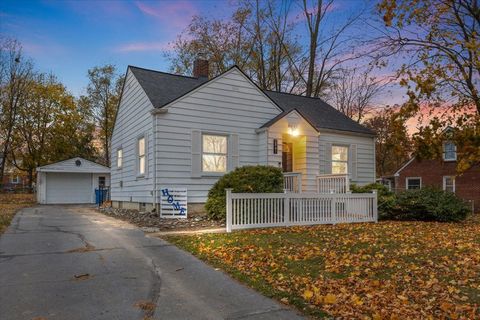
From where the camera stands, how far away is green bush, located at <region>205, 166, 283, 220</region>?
36.0 feet

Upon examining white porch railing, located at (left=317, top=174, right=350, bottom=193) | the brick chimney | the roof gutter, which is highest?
the brick chimney

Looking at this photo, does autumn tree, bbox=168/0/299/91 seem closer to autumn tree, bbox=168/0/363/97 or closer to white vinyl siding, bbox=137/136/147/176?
autumn tree, bbox=168/0/363/97

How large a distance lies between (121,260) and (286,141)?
33.2ft

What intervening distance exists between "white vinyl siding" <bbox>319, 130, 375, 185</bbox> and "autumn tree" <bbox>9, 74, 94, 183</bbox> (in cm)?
3045

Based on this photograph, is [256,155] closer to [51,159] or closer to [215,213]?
[215,213]

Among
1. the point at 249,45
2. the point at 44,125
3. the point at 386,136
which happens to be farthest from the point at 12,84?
→ the point at 386,136

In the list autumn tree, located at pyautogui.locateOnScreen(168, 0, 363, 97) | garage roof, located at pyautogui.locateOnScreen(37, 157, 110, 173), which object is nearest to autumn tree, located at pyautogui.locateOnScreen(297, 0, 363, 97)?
autumn tree, located at pyautogui.locateOnScreen(168, 0, 363, 97)

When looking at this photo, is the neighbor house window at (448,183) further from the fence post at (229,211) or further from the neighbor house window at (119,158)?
the fence post at (229,211)

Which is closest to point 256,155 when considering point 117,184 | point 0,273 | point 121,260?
point 117,184

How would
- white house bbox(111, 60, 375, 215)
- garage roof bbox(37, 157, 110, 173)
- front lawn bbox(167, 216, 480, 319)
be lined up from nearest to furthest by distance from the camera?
front lawn bbox(167, 216, 480, 319) → white house bbox(111, 60, 375, 215) → garage roof bbox(37, 157, 110, 173)

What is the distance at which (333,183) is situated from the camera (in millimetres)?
13977

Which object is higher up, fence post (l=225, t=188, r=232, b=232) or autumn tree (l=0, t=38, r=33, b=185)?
autumn tree (l=0, t=38, r=33, b=185)

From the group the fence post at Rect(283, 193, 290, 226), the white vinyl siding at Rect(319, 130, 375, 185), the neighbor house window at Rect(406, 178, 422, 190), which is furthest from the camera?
the neighbor house window at Rect(406, 178, 422, 190)

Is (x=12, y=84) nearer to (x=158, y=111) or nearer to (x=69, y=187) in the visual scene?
(x=69, y=187)
